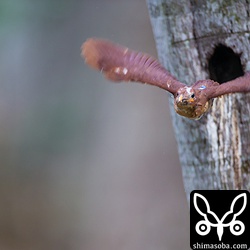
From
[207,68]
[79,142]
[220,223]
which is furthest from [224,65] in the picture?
[79,142]

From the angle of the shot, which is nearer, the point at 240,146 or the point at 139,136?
the point at 240,146

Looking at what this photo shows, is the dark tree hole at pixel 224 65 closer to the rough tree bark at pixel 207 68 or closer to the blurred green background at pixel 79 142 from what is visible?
the rough tree bark at pixel 207 68

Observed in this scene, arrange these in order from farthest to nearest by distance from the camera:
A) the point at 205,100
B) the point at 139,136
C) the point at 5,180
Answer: the point at 5,180 < the point at 139,136 < the point at 205,100

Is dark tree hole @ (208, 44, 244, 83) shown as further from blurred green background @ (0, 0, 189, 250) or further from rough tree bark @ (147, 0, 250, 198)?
blurred green background @ (0, 0, 189, 250)

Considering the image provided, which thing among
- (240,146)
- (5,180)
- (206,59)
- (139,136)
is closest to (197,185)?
(240,146)

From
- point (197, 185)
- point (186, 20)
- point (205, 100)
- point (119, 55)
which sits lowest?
point (197, 185)

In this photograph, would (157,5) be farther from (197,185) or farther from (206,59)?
(197,185)

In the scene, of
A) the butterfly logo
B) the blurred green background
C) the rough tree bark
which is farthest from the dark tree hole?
the blurred green background
